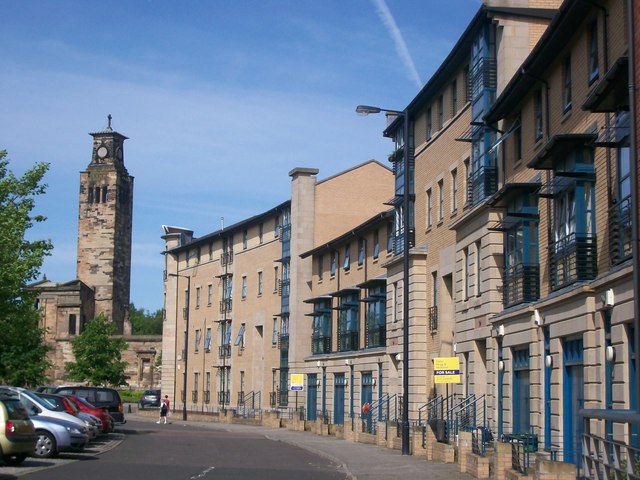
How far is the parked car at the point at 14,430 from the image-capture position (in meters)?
21.5

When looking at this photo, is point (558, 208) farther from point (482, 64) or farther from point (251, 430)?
point (251, 430)

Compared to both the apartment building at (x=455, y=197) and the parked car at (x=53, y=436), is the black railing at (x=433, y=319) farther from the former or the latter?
the parked car at (x=53, y=436)

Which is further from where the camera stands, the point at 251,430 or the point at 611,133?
the point at 251,430

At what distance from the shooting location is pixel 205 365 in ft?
251

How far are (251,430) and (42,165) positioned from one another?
62.4ft

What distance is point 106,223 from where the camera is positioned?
11431cm

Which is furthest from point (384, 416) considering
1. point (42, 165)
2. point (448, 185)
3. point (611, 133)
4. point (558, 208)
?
point (611, 133)

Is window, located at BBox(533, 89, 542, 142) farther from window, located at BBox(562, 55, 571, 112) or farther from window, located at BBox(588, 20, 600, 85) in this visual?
window, located at BBox(588, 20, 600, 85)

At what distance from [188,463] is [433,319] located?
40.1 ft

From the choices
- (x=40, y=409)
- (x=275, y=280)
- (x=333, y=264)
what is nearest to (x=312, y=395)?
(x=333, y=264)

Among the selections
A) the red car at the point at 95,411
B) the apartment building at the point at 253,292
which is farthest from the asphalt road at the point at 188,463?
the apartment building at the point at 253,292

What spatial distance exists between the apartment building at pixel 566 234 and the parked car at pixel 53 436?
36.4 ft

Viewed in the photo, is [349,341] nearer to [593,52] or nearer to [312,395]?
[312,395]

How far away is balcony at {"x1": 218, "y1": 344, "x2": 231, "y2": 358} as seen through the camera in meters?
71.6
